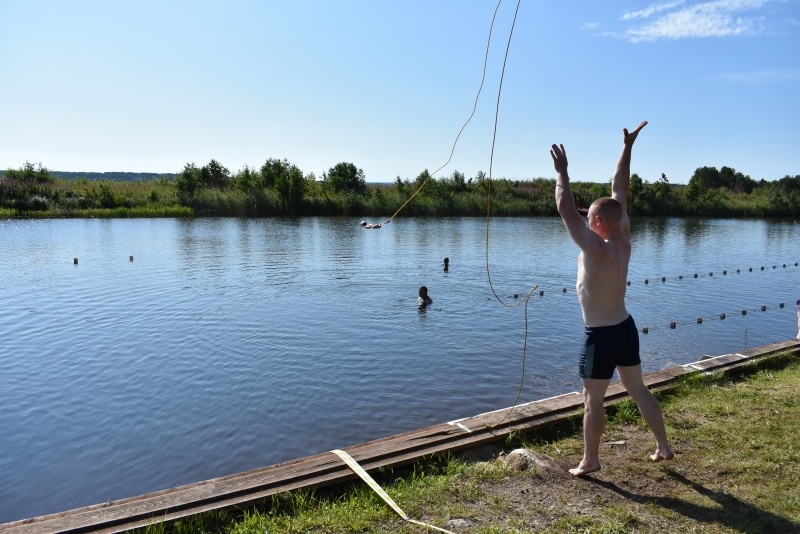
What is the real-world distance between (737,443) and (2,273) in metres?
26.1

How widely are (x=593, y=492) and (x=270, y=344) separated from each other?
9.99 metres

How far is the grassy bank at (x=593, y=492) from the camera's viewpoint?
4.10 m

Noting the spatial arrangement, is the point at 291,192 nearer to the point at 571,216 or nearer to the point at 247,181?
the point at 247,181

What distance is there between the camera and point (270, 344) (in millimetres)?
13391

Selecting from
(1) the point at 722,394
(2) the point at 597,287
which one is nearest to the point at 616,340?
(2) the point at 597,287

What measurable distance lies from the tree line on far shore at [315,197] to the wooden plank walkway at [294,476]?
51084 mm

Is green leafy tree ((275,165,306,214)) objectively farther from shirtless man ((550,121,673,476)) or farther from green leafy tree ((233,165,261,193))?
shirtless man ((550,121,673,476))

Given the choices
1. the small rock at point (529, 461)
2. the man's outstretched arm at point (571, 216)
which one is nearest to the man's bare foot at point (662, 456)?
the small rock at point (529, 461)

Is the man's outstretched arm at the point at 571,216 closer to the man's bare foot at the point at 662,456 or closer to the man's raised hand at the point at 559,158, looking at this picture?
the man's raised hand at the point at 559,158

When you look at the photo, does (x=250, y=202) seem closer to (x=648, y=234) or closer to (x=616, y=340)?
(x=648, y=234)

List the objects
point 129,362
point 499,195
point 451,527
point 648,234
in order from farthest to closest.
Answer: point 499,195 < point 648,234 < point 129,362 < point 451,527

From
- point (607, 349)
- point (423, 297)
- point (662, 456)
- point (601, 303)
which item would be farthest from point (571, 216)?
point (423, 297)

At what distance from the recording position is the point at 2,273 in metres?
22.8

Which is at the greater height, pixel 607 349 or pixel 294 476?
pixel 607 349
